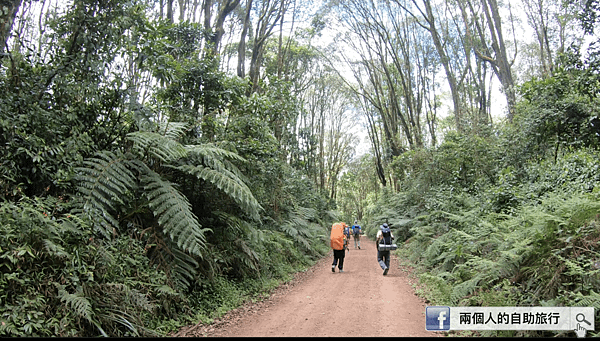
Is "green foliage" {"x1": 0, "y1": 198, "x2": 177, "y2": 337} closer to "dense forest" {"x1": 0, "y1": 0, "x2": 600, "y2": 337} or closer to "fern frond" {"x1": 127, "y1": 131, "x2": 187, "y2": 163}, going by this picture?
"dense forest" {"x1": 0, "y1": 0, "x2": 600, "y2": 337}

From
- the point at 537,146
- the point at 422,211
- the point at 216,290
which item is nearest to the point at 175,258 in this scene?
the point at 216,290

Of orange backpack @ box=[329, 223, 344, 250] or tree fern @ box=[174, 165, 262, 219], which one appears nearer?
tree fern @ box=[174, 165, 262, 219]

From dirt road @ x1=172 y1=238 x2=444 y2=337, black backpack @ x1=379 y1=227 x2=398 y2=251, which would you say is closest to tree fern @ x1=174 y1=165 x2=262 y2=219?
dirt road @ x1=172 y1=238 x2=444 y2=337

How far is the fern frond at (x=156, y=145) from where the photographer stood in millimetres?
5457

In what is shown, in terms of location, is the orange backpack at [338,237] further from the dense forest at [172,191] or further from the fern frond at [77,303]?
the fern frond at [77,303]

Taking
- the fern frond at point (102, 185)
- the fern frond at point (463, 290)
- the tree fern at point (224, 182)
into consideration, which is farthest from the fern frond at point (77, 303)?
the fern frond at point (463, 290)

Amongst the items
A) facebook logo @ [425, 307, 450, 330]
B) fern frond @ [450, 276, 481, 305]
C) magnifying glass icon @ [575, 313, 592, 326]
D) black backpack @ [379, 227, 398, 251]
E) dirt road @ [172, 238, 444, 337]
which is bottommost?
dirt road @ [172, 238, 444, 337]

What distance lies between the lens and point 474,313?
4.87m

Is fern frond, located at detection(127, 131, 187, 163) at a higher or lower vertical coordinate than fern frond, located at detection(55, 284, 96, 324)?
higher

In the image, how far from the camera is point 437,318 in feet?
16.9

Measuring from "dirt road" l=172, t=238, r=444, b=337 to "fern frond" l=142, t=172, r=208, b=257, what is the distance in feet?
4.08

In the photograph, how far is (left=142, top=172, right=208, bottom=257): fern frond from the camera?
196 inches

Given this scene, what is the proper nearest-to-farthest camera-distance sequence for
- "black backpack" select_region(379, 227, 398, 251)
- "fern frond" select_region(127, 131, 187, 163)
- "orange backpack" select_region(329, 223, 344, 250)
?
1. "fern frond" select_region(127, 131, 187, 163)
2. "black backpack" select_region(379, 227, 398, 251)
3. "orange backpack" select_region(329, 223, 344, 250)

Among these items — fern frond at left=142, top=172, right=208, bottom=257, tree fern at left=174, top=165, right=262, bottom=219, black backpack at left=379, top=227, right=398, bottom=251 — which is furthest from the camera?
black backpack at left=379, top=227, right=398, bottom=251
